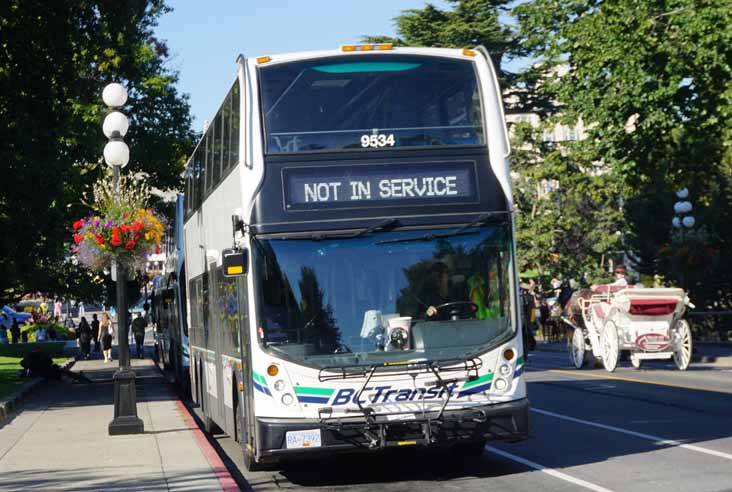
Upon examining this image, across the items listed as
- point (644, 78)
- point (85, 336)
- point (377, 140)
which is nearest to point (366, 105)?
point (377, 140)

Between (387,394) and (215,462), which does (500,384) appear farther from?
(215,462)

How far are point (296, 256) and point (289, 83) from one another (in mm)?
1775

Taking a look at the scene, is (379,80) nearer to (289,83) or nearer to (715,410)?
(289,83)

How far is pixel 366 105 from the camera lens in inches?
472

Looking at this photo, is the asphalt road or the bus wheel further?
the bus wheel

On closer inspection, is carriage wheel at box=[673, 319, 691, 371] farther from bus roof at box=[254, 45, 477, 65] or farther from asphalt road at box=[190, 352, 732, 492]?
bus roof at box=[254, 45, 477, 65]

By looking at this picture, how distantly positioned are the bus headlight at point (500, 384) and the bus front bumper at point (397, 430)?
0.15 metres

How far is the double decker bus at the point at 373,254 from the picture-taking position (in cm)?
1126

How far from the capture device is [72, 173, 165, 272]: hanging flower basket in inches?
773

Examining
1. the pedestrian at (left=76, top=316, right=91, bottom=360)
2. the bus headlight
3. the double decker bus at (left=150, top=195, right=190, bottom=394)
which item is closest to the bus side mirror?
the bus headlight

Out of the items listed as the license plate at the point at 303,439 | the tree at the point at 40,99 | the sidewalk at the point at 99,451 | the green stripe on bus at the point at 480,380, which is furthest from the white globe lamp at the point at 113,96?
the green stripe on bus at the point at 480,380

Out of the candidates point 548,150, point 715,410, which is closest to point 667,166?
point 548,150

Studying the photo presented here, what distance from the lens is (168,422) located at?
19.7 metres

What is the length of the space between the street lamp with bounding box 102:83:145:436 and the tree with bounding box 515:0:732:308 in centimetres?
1469
